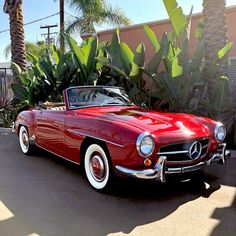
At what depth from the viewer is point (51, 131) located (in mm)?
5340

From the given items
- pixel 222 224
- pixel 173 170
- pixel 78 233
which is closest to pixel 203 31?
pixel 173 170

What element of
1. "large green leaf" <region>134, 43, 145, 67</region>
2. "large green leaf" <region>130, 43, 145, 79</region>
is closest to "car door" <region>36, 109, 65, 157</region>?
"large green leaf" <region>130, 43, 145, 79</region>

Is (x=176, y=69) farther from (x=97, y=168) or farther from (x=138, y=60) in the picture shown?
(x=97, y=168)

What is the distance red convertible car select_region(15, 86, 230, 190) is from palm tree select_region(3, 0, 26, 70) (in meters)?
7.41

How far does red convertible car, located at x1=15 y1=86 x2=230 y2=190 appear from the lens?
3.68 meters

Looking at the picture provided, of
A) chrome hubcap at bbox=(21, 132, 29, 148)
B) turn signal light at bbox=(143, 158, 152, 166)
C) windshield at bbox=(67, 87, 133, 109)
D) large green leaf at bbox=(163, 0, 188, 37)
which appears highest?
large green leaf at bbox=(163, 0, 188, 37)

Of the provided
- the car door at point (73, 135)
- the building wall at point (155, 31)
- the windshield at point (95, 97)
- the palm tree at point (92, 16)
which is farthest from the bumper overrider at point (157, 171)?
the palm tree at point (92, 16)

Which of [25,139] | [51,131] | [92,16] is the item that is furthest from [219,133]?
[92,16]

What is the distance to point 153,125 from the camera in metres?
3.97

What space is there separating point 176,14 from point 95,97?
2.84m

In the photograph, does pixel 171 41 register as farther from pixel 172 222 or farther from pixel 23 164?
pixel 172 222

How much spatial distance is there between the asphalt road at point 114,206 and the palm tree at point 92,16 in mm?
17637

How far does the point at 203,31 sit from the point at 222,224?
195 inches

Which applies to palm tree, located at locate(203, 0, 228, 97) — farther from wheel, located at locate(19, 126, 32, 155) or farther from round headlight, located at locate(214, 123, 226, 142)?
wheel, located at locate(19, 126, 32, 155)
